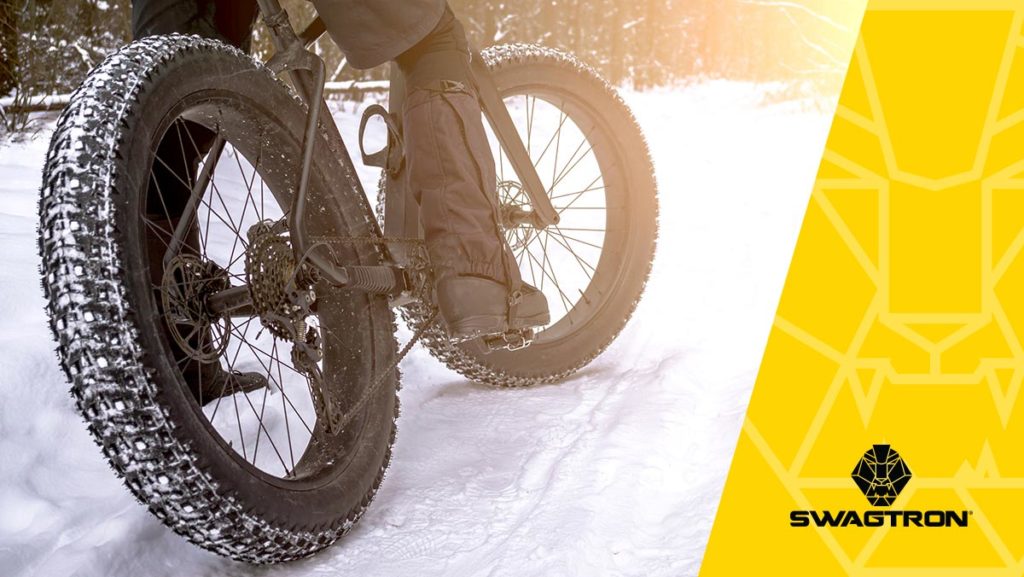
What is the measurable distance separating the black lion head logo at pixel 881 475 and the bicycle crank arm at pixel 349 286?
91cm

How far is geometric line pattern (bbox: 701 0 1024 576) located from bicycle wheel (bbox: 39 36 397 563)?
61 cm

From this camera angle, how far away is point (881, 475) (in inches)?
68.6

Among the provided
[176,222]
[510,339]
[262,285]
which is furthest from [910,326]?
[176,222]

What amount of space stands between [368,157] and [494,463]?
655mm

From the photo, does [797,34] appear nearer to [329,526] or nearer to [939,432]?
[939,432]

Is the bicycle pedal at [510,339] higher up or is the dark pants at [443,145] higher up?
the dark pants at [443,145]

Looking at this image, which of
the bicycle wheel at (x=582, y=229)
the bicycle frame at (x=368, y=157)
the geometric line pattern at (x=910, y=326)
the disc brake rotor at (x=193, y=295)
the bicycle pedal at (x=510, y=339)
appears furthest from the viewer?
the bicycle wheel at (x=582, y=229)

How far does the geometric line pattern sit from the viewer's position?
1.60 metres

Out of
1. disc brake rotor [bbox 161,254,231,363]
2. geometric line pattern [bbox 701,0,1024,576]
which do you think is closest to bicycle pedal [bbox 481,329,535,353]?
geometric line pattern [bbox 701,0,1024,576]

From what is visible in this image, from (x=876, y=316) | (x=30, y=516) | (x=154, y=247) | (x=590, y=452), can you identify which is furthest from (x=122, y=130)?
(x=876, y=316)

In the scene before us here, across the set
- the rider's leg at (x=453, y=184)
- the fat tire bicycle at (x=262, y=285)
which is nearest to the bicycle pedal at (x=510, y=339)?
the fat tire bicycle at (x=262, y=285)

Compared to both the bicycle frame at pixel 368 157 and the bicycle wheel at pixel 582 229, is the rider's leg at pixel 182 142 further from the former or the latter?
the bicycle wheel at pixel 582 229

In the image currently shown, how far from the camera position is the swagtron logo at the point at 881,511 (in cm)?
165

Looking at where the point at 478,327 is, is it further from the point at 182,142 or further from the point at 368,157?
the point at 182,142
